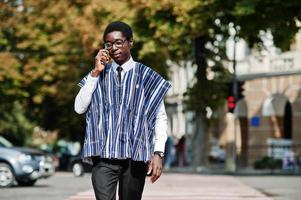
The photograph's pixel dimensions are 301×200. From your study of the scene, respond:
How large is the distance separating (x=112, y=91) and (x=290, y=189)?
14881 millimetres

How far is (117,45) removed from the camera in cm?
620

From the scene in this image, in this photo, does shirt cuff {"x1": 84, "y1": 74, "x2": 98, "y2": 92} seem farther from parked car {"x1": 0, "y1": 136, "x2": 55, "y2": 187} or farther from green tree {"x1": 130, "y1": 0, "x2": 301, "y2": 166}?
green tree {"x1": 130, "y1": 0, "x2": 301, "y2": 166}

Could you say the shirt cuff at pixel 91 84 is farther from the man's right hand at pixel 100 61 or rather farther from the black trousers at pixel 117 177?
the black trousers at pixel 117 177

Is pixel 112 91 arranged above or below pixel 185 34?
below

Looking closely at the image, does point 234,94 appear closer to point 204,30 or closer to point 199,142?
point 199,142

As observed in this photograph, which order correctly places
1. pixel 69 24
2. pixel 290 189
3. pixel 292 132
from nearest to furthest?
pixel 290 189, pixel 69 24, pixel 292 132

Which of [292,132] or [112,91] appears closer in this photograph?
[112,91]

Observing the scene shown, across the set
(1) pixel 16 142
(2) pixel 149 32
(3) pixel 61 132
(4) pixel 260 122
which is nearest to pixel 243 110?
(4) pixel 260 122

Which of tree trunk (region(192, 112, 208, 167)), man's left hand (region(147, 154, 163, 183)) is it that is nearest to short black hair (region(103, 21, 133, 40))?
man's left hand (region(147, 154, 163, 183))

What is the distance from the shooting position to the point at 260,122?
4603 centimetres

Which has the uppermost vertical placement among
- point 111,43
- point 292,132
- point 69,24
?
point 69,24

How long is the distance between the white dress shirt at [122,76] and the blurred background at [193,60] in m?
18.7

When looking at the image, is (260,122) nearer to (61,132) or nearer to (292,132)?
(292,132)

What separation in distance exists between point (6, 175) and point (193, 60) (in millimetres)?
13997
